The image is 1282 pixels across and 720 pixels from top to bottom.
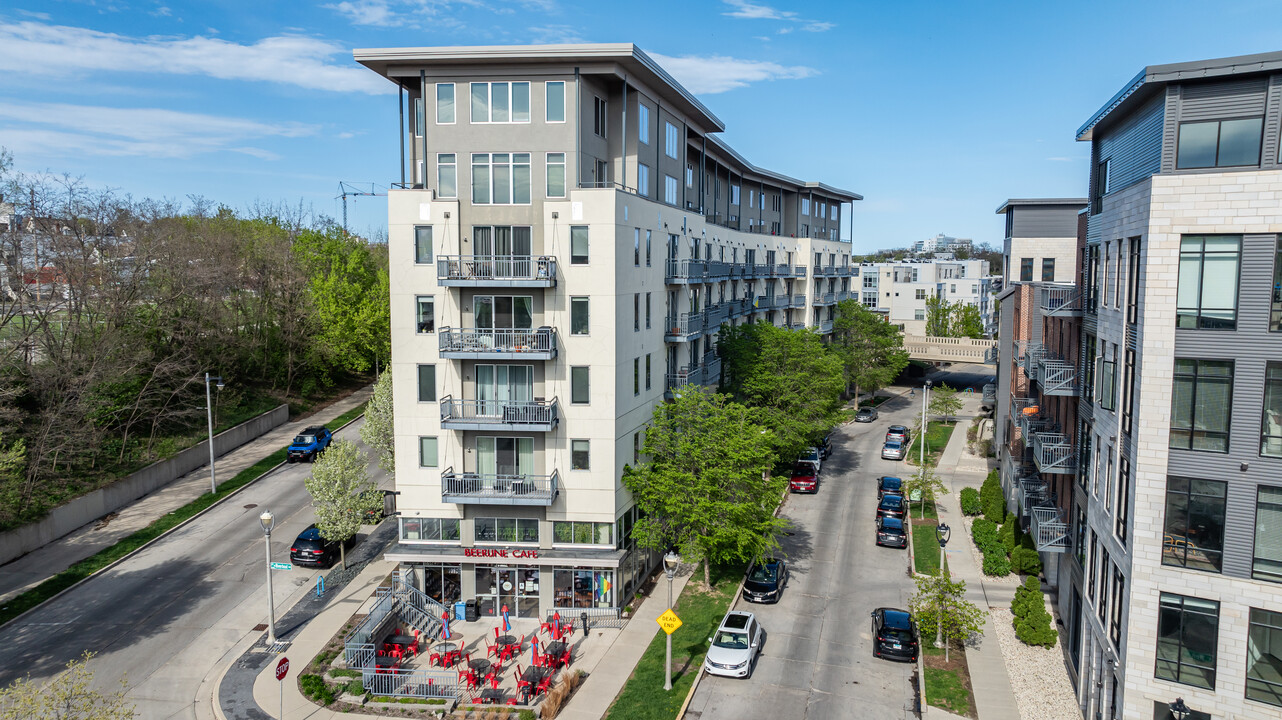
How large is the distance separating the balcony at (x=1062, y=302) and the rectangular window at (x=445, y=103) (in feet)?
78.7

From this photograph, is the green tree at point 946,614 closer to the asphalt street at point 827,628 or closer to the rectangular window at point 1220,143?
the asphalt street at point 827,628

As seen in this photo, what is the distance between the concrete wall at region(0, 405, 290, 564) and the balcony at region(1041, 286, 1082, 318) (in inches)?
1736

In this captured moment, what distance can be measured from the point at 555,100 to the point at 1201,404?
2318 cm

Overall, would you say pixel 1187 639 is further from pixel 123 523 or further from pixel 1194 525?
pixel 123 523

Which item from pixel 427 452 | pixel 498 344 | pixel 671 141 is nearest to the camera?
pixel 498 344

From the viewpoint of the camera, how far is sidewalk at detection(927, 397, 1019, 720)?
24.6m

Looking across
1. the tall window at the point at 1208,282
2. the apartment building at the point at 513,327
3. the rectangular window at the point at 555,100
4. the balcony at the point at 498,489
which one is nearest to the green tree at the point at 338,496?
the apartment building at the point at 513,327

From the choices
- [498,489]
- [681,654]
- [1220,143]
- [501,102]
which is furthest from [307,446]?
[1220,143]

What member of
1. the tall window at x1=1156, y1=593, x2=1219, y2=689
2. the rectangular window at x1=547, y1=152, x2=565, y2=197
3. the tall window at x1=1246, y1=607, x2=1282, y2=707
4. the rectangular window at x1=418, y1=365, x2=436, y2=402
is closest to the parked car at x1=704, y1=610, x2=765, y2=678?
the tall window at x1=1156, y1=593, x2=1219, y2=689

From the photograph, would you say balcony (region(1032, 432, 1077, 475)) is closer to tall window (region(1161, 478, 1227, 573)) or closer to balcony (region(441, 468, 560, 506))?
tall window (region(1161, 478, 1227, 573))

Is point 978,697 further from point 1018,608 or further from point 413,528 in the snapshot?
point 413,528

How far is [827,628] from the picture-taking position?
101 feet

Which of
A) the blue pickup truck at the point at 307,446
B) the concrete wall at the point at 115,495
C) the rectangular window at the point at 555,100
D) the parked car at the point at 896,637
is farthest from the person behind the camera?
the blue pickup truck at the point at 307,446

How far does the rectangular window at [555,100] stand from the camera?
101 feet
